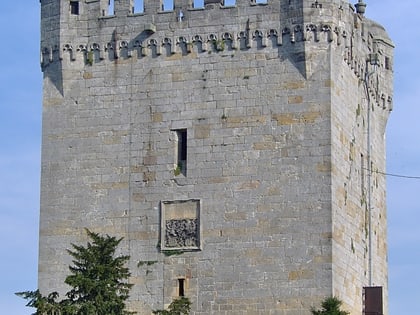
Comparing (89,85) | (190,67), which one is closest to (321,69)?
(190,67)

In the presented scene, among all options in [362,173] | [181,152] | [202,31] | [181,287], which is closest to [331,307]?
[181,287]

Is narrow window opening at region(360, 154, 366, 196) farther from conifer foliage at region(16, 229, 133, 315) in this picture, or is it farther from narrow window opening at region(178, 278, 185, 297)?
conifer foliage at region(16, 229, 133, 315)

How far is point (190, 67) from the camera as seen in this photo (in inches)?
1555

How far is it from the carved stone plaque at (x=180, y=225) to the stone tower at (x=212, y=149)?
0.03m

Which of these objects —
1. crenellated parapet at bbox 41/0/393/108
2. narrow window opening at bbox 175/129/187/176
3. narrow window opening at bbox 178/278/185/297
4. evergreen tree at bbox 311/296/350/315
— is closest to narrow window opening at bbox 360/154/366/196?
crenellated parapet at bbox 41/0/393/108

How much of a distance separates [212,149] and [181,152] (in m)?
0.86

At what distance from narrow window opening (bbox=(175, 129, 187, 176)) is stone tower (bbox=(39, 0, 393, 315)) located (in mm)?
24

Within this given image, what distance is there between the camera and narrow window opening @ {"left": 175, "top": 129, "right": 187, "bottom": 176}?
3903 centimetres

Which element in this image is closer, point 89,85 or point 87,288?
point 87,288

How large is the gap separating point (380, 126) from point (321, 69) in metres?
5.01

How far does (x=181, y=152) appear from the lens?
39.2 meters

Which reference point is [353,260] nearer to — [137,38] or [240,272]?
[240,272]

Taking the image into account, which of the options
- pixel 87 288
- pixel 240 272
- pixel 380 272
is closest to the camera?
pixel 87 288

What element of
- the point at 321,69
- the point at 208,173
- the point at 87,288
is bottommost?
the point at 87,288
